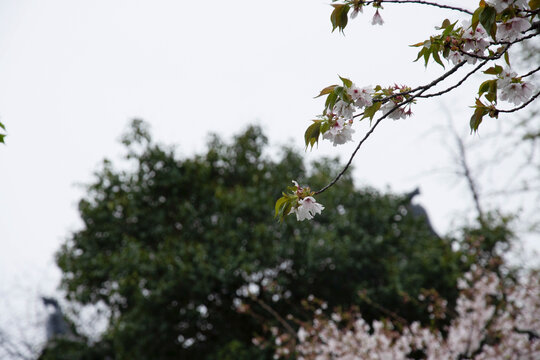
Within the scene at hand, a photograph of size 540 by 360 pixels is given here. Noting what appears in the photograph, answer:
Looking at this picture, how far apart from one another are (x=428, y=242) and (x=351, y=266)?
5.55ft

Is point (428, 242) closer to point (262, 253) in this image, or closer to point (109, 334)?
point (262, 253)

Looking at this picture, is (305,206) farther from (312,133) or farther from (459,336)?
(459,336)

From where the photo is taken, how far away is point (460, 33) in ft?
4.35

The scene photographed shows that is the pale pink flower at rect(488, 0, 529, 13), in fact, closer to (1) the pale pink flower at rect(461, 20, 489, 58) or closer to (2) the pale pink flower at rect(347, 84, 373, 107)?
(1) the pale pink flower at rect(461, 20, 489, 58)

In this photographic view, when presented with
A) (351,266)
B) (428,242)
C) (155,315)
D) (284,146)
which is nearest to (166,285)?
(155,315)

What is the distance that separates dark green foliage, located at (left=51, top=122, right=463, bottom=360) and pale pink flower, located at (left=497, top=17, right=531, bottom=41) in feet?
17.0

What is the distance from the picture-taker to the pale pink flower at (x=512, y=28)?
115 cm

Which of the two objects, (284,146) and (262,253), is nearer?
(262,253)

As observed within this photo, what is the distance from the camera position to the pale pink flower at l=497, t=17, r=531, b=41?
1.15m

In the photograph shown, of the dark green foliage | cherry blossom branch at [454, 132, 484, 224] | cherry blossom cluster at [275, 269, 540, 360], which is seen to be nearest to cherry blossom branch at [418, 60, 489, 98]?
cherry blossom cluster at [275, 269, 540, 360]

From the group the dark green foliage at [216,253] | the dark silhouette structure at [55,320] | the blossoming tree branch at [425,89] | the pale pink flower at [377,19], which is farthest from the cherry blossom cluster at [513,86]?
the dark silhouette structure at [55,320]

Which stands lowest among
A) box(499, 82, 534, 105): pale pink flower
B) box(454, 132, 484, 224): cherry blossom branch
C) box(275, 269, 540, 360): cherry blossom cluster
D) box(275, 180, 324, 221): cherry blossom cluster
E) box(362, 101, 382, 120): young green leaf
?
box(275, 180, 324, 221): cherry blossom cluster

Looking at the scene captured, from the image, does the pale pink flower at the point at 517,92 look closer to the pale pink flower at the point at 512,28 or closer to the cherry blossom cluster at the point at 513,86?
the cherry blossom cluster at the point at 513,86

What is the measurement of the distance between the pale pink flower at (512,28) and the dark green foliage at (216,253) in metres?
5.17
